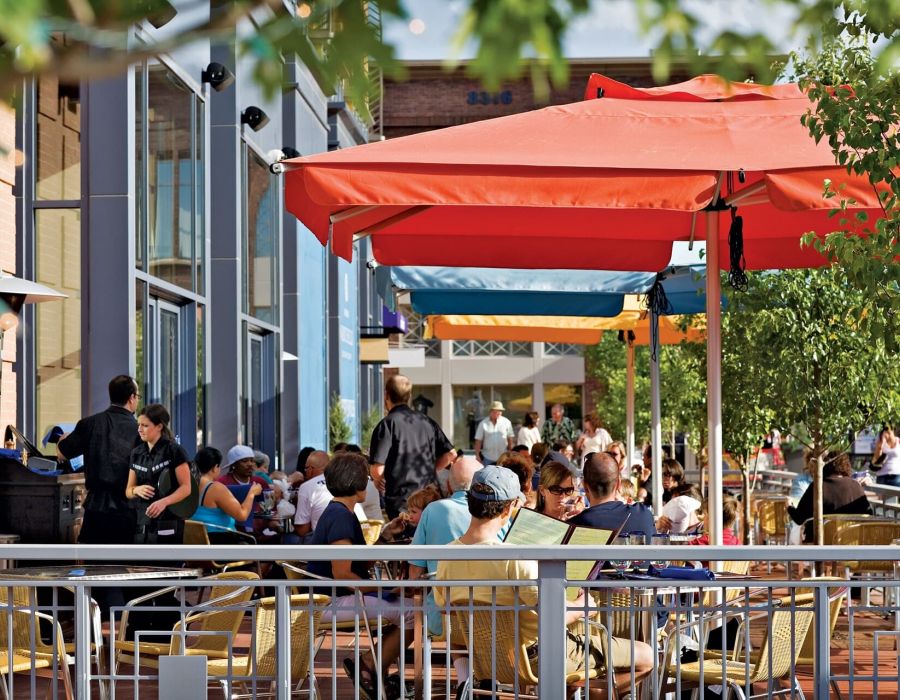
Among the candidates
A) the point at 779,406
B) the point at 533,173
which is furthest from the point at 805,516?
the point at 533,173

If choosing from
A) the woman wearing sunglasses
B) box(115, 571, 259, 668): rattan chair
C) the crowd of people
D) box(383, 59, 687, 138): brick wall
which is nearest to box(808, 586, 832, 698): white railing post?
the crowd of people

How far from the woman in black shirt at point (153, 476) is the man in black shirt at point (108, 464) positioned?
2.5 inches

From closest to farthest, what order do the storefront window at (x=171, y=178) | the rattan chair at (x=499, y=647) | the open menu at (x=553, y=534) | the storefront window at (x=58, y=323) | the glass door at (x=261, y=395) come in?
the rattan chair at (x=499, y=647) < the open menu at (x=553, y=534) < the storefront window at (x=58, y=323) < the storefront window at (x=171, y=178) < the glass door at (x=261, y=395)

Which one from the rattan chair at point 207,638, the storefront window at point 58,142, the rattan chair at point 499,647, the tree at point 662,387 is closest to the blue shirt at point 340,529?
the rattan chair at point 207,638

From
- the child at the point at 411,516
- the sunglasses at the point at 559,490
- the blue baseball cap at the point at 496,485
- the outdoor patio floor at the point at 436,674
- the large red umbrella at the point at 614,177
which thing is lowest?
the outdoor patio floor at the point at 436,674

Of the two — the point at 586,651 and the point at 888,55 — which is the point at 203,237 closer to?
the point at 586,651

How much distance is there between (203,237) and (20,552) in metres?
11.4

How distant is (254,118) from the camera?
54.8 ft

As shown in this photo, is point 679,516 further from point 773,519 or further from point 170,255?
point 170,255

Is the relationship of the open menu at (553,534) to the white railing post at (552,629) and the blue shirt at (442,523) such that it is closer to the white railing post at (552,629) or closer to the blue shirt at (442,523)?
the blue shirt at (442,523)

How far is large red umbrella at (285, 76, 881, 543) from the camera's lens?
5.67m

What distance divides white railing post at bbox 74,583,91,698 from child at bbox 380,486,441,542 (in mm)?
2914

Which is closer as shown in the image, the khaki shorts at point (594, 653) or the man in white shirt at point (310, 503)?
the khaki shorts at point (594, 653)

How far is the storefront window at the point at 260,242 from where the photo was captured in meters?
18.0
